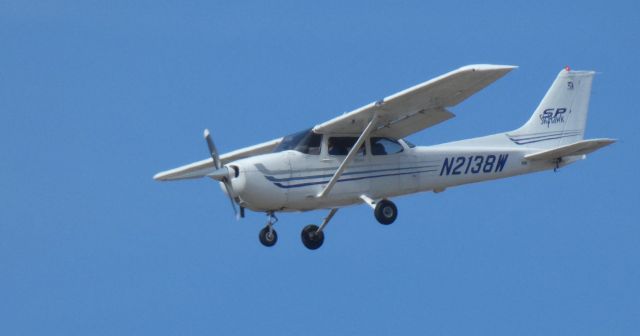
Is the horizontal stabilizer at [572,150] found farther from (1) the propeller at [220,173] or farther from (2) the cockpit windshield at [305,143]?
(1) the propeller at [220,173]

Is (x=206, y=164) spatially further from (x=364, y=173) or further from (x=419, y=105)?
(x=419, y=105)

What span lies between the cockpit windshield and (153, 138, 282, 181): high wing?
2675mm

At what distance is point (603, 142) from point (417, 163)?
337 centimetres

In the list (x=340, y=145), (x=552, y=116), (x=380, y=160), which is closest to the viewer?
(x=340, y=145)

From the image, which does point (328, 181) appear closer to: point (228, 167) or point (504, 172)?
point (228, 167)

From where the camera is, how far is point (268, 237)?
22.8m

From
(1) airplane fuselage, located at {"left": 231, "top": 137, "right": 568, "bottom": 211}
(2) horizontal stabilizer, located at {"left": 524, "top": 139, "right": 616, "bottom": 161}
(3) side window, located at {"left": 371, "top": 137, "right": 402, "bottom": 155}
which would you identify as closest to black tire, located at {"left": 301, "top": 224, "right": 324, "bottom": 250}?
(1) airplane fuselage, located at {"left": 231, "top": 137, "right": 568, "bottom": 211}

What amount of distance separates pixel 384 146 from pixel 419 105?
1.24m

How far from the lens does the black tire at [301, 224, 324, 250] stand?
23.9m

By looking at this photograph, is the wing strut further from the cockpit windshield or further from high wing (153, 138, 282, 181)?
high wing (153, 138, 282, 181)

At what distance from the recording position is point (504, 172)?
81.1 ft

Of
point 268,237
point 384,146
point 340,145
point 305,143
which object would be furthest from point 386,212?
point 268,237

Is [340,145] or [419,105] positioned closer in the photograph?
[419,105]

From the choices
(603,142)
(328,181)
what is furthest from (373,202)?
(603,142)
